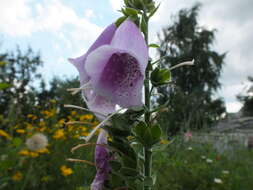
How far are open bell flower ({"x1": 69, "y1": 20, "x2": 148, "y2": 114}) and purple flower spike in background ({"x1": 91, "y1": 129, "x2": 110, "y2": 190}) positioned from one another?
9 centimetres

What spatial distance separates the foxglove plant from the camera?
0.48 m

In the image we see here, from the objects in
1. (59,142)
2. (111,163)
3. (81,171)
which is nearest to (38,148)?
(81,171)

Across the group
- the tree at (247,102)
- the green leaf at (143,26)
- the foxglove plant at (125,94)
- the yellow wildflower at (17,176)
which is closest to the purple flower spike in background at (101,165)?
the foxglove plant at (125,94)

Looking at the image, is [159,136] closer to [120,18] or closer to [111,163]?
[111,163]

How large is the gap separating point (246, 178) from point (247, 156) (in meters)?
1.68

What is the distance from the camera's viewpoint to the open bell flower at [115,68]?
0.47 meters

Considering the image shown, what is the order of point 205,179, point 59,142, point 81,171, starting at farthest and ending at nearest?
point 59,142 → point 205,179 → point 81,171

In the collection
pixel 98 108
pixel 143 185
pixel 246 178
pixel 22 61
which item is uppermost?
pixel 22 61

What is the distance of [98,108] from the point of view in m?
0.52

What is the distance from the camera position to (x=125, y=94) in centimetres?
48

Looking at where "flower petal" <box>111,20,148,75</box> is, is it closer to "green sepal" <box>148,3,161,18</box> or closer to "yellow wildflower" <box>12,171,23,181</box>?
"green sepal" <box>148,3,161,18</box>

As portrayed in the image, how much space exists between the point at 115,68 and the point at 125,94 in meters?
0.07

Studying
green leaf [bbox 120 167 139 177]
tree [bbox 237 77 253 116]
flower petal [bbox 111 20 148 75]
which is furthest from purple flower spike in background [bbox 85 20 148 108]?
tree [bbox 237 77 253 116]

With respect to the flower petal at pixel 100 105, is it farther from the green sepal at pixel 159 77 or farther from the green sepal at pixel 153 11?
the green sepal at pixel 153 11
